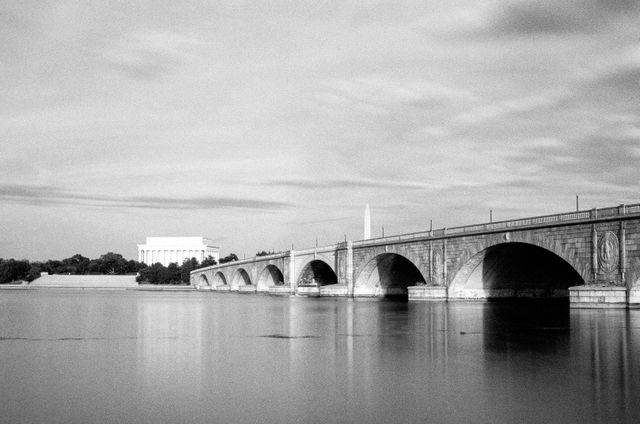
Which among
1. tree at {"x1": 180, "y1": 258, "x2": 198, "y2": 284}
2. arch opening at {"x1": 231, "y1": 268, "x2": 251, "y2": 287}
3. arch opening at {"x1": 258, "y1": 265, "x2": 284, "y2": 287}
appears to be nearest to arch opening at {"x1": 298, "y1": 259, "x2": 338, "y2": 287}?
arch opening at {"x1": 258, "y1": 265, "x2": 284, "y2": 287}

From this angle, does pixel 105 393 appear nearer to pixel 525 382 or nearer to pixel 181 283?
pixel 525 382

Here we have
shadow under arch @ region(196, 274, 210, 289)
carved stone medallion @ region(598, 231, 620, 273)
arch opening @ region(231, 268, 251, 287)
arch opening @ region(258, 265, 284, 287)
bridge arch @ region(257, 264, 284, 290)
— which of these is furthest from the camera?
shadow under arch @ region(196, 274, 210, 289)

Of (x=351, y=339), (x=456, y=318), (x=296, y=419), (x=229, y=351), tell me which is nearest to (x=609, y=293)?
(x=456, y=318)

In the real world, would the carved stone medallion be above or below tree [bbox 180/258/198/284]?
above

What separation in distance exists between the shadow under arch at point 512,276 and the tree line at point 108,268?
118 meters

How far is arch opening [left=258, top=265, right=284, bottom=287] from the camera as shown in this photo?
10782 centimetres

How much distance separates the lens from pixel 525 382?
15.4 m

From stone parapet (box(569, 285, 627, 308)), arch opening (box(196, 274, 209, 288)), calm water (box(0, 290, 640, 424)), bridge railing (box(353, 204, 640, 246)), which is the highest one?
bridge railing (box(353, 204, 640, 246))

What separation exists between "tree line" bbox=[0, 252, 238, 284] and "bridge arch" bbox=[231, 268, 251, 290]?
122 feet

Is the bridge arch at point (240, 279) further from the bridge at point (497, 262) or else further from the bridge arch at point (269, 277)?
the bridge at point (497, 262)

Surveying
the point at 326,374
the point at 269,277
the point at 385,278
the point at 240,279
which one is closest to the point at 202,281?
the point at 240,279

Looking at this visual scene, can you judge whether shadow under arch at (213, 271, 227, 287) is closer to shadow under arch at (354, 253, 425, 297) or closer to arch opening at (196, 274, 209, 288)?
arch opening at (196, 274, 209, 288)

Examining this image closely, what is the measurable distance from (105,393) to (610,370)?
1198 cm

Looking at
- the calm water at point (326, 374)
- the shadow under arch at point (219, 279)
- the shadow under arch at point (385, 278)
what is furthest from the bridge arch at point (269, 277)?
the calm water at point (326, 374)
